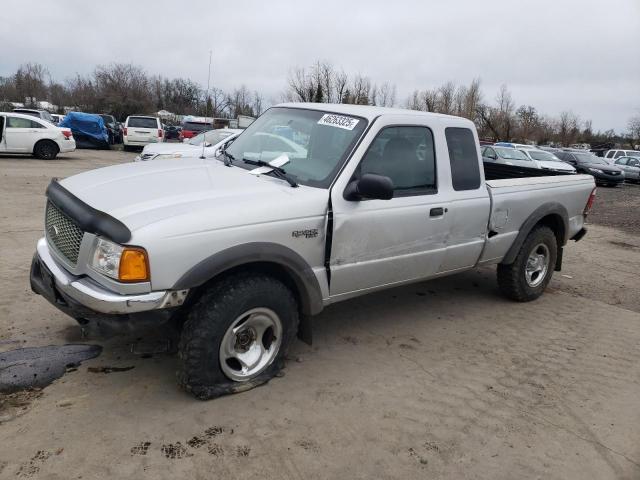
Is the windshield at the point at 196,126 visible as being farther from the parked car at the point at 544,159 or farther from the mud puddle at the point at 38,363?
the mud puddle at the point at 38,363

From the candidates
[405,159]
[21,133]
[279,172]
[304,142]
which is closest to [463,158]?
[405,159]

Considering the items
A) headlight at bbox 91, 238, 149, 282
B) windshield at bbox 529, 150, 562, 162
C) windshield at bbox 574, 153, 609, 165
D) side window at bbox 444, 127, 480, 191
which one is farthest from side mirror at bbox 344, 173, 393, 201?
windshield at bbox 574, 153, 609, 165

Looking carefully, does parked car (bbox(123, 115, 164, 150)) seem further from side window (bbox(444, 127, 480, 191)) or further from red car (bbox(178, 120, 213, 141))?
side window (bbox(444, 127, 480, 191))

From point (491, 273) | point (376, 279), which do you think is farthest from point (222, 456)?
point (491, 273)

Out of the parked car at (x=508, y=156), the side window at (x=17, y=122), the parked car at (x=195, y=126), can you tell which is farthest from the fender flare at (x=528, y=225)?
the parked car at (x=195, y=126)

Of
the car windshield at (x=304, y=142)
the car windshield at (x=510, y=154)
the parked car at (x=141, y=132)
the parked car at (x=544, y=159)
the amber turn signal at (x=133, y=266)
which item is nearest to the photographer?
the amber turn signal at (x=133, y=266)

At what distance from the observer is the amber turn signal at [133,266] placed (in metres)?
2.73

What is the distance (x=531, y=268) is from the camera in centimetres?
568

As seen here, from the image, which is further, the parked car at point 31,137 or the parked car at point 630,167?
the parked car at point 630,167

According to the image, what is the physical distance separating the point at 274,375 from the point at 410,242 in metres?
1.49

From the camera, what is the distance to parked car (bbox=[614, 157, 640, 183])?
25.7 meters

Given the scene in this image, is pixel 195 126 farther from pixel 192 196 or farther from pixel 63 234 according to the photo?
pixel 192 196

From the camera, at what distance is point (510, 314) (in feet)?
17.4

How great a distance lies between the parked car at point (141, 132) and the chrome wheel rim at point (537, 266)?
803 inches
